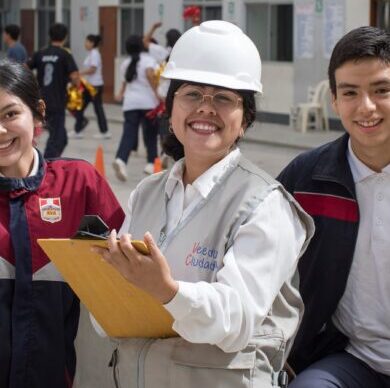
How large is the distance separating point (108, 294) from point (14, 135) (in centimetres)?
76

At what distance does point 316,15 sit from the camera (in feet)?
62.5

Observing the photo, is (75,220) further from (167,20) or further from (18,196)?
(167,20)

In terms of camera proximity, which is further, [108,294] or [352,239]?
[352,239]

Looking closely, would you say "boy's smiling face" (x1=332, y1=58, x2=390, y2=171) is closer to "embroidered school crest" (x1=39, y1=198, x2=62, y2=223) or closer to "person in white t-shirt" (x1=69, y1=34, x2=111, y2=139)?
"embroidered school crest" (x1=39, y1=198, x2=62, y2=223)

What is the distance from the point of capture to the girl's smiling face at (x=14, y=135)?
9.99 ft

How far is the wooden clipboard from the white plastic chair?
16159 mm

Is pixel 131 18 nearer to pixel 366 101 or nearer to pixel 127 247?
pixel 366 101

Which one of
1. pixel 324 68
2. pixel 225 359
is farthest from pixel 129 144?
pixel 225 359

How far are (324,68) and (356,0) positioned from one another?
4.61 feet

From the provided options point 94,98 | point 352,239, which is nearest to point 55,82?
point 94,98

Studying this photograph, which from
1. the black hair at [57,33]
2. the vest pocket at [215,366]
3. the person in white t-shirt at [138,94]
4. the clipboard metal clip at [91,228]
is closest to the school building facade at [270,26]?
the person in white t-shirt at [138,94]

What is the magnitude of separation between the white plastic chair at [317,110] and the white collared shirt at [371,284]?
51.4ft

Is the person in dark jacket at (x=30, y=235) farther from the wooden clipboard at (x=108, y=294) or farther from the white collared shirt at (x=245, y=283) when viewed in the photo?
the white collared shirt at (x=245, y=283)

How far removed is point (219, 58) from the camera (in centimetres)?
255
